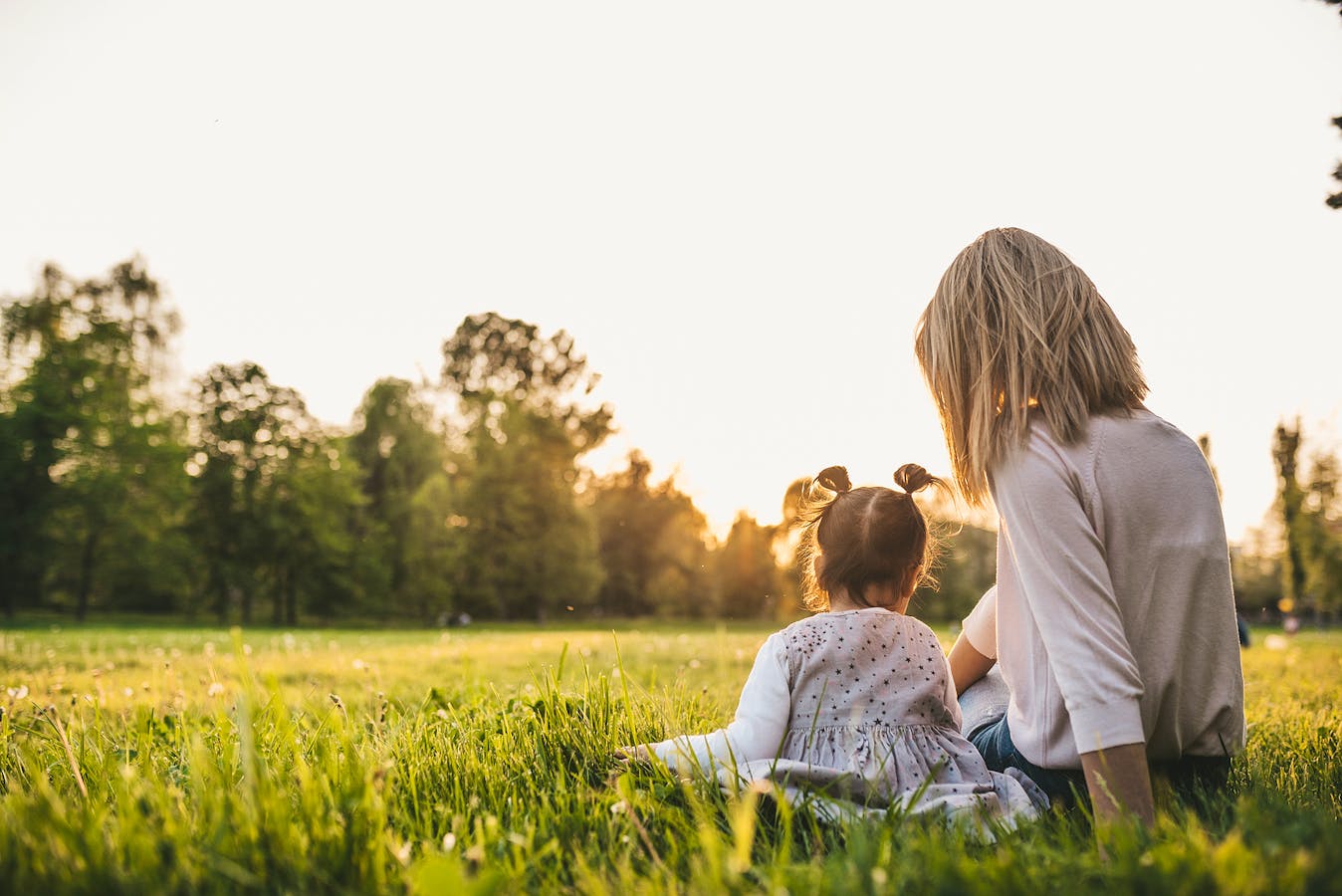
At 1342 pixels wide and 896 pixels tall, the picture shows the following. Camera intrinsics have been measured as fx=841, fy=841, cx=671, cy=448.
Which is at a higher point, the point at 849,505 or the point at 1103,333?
the point at 1103,333

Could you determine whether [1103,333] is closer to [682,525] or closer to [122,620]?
[122,620]

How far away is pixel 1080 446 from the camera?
2227mm

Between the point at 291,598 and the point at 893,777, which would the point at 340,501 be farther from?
the point at 893,777

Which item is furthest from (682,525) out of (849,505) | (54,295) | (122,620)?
(849,505)

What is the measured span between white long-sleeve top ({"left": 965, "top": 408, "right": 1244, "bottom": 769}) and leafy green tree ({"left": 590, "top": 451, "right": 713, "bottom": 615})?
156ft

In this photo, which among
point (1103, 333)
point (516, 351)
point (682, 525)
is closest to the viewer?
point (1103, 333)

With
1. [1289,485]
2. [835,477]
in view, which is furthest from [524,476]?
[835,477]

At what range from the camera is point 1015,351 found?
2332 mm

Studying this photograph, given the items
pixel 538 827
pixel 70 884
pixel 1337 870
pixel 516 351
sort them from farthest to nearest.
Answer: pixel 516 351
pixel 538 827
pixel 70 884
pixel 1337 870

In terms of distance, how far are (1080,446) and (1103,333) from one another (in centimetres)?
36

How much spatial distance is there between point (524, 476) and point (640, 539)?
44.6 ft

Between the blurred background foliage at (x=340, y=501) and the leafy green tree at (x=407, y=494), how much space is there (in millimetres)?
111

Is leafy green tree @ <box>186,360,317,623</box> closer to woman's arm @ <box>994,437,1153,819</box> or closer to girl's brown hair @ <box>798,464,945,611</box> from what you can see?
girl's brown hair @ <box>798,464,945,611</box>

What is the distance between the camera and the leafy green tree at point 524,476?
4012 cm
